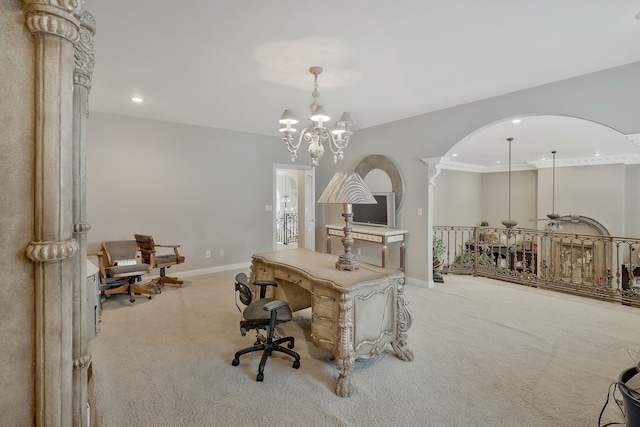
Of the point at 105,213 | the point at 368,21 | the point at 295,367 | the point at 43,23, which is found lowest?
the point at 295,367

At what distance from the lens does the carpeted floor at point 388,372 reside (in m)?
1.87

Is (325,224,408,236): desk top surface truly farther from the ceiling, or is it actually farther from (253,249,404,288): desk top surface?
the ceiling

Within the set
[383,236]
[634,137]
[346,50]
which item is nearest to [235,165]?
[383,236]

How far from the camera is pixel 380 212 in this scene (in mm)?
5117

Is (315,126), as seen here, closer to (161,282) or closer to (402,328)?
(402,328)

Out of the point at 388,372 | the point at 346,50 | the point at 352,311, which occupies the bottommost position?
the point at 388,372

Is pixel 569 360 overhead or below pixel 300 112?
below

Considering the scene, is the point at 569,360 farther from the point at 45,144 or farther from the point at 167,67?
the point at 167,67

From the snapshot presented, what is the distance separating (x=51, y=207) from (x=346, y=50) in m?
2.49

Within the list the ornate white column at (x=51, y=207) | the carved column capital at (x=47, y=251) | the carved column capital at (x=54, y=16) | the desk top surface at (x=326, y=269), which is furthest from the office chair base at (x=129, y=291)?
the carved column capital at (x=54, y=16)

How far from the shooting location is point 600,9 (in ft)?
6.72

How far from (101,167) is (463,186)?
31.3 ft

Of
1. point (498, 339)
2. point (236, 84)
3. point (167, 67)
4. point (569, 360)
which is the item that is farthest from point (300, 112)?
point (569, 360)

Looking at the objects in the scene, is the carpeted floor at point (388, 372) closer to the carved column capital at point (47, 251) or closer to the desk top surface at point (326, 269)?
the desk top surface at point (326, 269)
